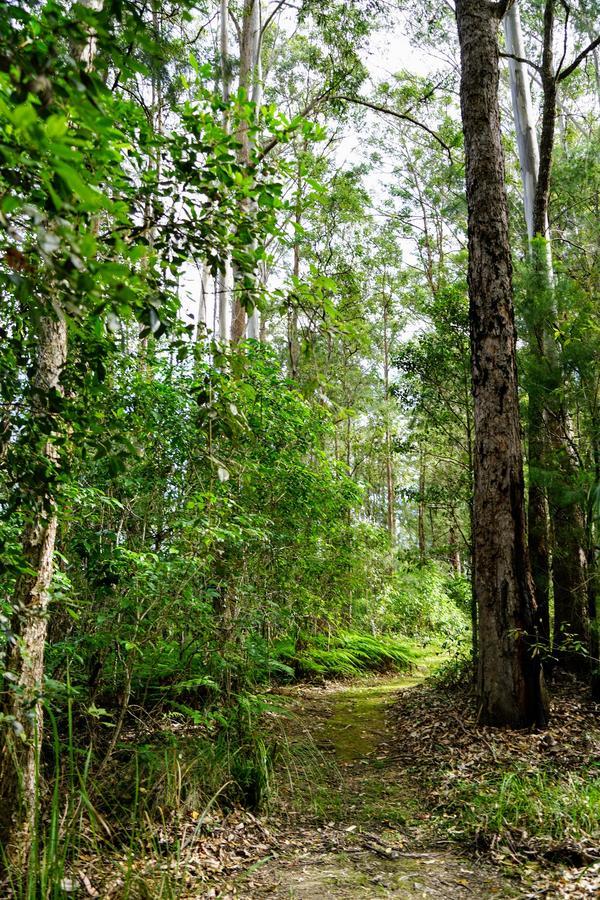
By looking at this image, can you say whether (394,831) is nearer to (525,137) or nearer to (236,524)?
(236,524)

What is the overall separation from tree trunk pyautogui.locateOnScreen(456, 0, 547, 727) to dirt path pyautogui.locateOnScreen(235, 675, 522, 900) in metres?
1.25

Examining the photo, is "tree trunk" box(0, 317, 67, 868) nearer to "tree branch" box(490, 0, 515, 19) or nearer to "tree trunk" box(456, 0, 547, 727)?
"tree trunk" box(456, 0, 547, 727)

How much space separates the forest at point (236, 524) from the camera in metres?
2.00

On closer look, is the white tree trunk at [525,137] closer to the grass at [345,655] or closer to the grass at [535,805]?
the grass at [345,655]

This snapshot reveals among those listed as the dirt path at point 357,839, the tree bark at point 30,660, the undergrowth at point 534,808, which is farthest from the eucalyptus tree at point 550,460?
the tree bark at point 30,660

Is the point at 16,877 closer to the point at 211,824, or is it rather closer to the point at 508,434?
the point at 211,824

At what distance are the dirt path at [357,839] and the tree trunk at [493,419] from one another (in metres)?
1.25

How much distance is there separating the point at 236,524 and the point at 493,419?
101 inches

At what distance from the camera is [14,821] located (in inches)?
108

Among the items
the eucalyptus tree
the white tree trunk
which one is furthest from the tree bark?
the white tree trunk

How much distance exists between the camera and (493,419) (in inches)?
221

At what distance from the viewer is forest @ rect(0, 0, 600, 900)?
6.57 ft

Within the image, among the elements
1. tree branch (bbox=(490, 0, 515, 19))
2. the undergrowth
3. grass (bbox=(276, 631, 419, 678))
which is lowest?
grass (bbox=(276, 631, 419, 678))

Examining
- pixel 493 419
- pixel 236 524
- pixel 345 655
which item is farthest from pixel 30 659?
pixel 345 655
